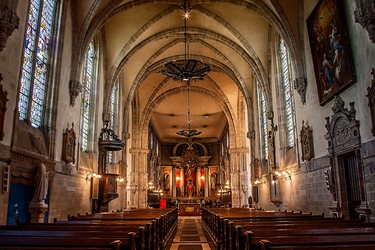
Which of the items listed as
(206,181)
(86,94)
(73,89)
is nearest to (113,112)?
(86,94)

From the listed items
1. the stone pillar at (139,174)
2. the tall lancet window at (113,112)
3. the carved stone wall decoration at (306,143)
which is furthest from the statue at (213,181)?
the carved stone wall decoration at (306,143)

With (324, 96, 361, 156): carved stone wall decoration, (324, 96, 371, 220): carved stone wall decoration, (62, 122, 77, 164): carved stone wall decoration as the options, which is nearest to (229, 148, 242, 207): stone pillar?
(324, 96, 371, 220): carved stone wall decoration

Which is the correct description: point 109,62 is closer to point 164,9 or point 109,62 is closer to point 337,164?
point 164,9

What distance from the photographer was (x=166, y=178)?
147 feet

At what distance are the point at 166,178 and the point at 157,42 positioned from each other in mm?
25615

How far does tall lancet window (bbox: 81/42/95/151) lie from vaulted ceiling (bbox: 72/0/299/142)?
1.90 meters

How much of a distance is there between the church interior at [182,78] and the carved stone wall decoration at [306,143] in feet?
0.15

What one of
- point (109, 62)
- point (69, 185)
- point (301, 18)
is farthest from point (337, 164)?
point (109, 62)

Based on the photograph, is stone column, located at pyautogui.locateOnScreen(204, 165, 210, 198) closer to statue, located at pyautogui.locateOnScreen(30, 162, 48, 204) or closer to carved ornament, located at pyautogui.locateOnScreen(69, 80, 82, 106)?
carved ornament, located at pyautogui.locateOnScreen(69, 80, 82, 106)

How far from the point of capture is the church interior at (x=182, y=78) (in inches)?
377

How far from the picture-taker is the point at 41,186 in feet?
34.3

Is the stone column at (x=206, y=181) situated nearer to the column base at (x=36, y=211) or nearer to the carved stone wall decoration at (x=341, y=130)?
the carved stone wall decoration at (x=341, y=130)

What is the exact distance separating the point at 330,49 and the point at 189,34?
1192 centimetres

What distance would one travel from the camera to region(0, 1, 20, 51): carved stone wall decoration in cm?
830
